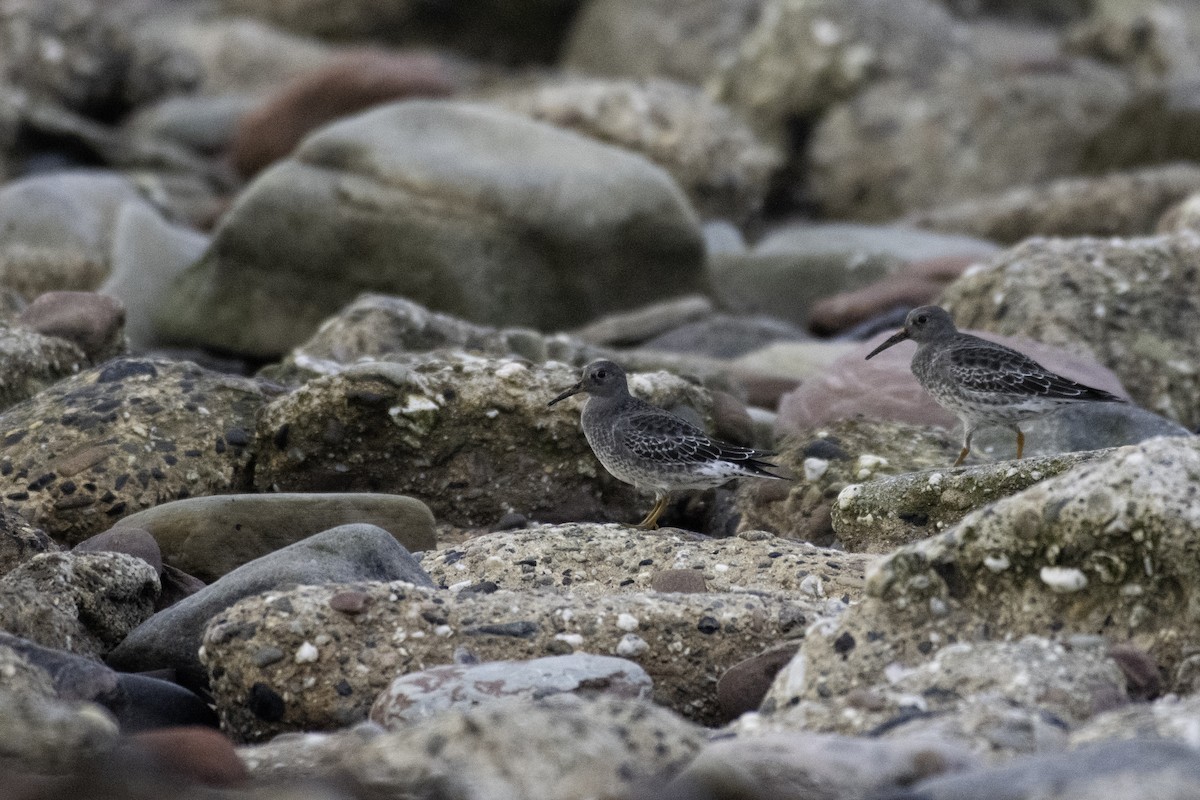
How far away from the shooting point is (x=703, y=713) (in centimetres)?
510

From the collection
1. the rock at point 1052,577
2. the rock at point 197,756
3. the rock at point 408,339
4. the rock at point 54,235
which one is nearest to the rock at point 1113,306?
the rock at point 408,339

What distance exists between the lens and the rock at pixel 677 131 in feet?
50.7

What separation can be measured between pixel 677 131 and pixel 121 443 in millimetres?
9503

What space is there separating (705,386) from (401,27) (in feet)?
52.3

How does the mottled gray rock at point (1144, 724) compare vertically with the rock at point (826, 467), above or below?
above

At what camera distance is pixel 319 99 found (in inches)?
701

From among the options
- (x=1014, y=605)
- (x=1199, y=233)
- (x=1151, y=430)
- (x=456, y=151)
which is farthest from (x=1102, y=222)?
(x=1014, y=605)

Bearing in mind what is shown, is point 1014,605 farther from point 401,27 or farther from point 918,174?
point 401,27

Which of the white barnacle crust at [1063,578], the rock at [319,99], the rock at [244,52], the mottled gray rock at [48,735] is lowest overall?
the rock at [244,52]

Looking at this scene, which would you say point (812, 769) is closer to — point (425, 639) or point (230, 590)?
point (425, 639)

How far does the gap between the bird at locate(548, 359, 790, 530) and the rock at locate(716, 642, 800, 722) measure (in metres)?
1.86

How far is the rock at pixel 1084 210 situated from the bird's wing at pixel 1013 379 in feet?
24.7

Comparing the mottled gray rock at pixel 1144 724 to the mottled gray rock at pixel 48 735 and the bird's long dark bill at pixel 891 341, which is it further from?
the bird's long dark bill at pixel 891 341

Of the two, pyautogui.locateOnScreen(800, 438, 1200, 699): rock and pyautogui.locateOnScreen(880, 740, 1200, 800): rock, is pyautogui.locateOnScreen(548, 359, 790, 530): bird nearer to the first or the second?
pyautogui.locateOnScreen(800, 438, 1200, 699): rock
